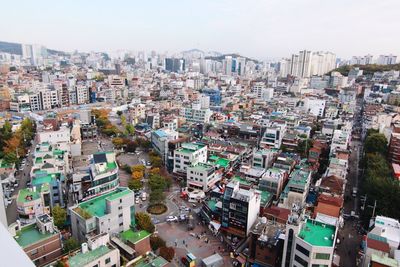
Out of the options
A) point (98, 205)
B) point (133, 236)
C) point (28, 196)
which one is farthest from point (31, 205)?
point (133, 236)

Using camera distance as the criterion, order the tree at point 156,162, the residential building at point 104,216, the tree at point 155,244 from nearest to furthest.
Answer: the residential building at point 104,216
the tree at point 155,244
the tree at point 156,162

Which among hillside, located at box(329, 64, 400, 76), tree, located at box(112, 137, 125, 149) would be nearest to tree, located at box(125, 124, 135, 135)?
tree, located at box(112, 137, 125, 149)

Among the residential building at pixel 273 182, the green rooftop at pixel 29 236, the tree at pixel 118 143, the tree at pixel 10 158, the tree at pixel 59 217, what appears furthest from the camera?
the tree at pixel 118 143

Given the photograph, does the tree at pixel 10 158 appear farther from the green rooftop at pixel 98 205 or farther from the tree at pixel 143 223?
the tree at pixel 143 223

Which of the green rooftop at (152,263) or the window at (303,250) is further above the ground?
the window at (303,250)

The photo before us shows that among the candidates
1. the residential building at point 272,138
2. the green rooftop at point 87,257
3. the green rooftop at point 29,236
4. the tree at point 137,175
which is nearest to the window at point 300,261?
the green rooftop at point 87,257

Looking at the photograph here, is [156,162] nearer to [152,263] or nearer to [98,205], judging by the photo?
[98,205]
